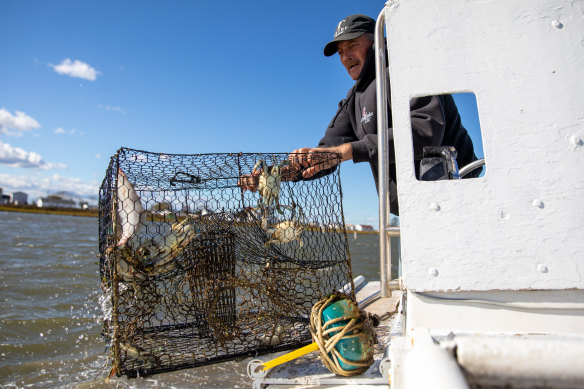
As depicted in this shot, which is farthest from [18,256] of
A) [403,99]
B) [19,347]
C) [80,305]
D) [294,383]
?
[403,99]

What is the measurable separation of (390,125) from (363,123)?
0.28 meters

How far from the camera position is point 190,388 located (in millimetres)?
2287

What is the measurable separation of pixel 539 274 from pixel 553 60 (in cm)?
75

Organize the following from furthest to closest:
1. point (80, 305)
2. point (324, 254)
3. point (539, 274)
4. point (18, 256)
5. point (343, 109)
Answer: point (18, 256)
point (80, 305)
point (343, 109)
point (324, 254)
point (539, 274)

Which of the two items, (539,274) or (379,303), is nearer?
(539,274)

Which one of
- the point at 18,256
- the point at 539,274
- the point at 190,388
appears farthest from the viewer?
the point at 18,256

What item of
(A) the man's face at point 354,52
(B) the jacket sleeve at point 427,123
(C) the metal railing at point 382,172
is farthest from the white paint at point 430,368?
(A) the man's face at point 354,52

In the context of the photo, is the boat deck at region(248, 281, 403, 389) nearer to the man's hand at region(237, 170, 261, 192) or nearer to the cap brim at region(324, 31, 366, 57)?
the man's hand at region(237, 170, 261, 192)

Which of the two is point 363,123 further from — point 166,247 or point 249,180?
point 166,247

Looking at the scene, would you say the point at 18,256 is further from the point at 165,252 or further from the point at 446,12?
the point at 446,12

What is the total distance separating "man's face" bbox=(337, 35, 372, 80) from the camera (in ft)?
9.32

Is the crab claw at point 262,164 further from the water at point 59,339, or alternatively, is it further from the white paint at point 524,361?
the white paint at point 524,361

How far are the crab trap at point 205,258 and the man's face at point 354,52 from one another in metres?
0.92

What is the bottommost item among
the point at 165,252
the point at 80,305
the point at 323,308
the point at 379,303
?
the point at 80,305
